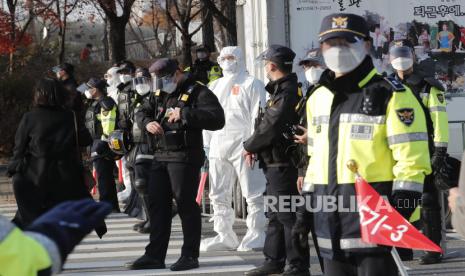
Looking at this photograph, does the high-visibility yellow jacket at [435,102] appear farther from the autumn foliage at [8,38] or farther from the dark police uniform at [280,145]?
the autumn foliage at [8,38]

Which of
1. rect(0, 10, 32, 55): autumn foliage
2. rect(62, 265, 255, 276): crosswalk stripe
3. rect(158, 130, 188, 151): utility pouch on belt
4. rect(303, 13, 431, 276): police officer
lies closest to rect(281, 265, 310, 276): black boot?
rect(62, 265, 255, 276): crosswalk stripe

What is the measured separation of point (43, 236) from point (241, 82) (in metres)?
7.84

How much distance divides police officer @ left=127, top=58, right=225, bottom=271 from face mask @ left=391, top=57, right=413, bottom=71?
5.59 ft

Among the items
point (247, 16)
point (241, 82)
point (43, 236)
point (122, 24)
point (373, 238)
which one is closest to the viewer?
point (43, 236)

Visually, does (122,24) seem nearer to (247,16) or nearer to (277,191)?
(247,16)

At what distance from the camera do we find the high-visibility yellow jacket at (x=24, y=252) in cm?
266

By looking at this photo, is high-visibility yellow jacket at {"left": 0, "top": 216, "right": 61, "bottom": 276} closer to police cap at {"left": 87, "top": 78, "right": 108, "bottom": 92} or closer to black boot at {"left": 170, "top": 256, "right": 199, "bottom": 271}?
black boot at {"left": 170, "top": 256, "right": 199, "bottom": 271}

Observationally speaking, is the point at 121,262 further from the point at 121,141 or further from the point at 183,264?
the point at 121,141

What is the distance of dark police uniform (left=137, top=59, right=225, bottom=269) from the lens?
30.1ft

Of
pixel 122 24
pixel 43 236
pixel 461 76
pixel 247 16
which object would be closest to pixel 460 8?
pixel 461 76

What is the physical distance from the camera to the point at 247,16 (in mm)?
14617

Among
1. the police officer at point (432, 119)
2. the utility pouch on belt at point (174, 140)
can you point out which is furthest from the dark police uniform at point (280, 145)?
the police officer at point (432, 119)

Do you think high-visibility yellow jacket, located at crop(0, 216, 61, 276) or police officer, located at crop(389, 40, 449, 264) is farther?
police officer, located at crop(389, 40, 449, 264)

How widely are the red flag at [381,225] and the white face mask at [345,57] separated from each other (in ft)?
2.04
